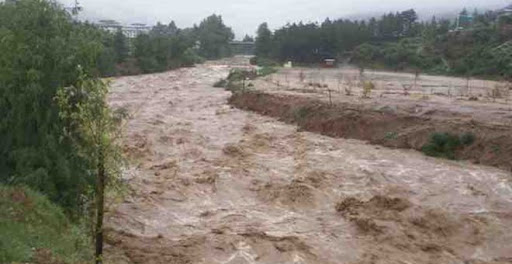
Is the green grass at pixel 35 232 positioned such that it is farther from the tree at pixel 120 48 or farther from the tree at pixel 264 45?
the tree at pixel 264 45

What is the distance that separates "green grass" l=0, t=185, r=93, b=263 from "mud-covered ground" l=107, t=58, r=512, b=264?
4.54ft

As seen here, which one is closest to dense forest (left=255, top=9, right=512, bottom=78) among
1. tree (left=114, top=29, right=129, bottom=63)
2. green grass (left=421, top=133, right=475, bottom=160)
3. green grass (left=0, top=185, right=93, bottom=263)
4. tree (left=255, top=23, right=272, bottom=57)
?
tree (left=255, top=23, right=272, bottom=57)

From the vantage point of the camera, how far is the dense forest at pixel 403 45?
218 ft

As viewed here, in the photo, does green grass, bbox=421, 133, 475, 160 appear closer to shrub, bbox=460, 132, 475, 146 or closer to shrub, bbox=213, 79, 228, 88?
shrub, bbox=460, 132, 475, 146

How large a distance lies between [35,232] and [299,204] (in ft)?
26.4

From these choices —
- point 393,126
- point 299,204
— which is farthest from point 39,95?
point 393,126

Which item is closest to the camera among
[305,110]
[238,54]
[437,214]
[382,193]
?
[437,214]

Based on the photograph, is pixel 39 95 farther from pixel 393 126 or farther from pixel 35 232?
pixel 393 126

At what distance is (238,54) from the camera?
136 meters

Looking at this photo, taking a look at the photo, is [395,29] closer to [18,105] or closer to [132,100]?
[132,100]

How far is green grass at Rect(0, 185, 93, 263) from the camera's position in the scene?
34.1 ft

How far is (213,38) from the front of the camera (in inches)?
4614

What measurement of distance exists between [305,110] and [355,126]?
444cm

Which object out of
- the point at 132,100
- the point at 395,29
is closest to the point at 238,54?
the point at 395,29
